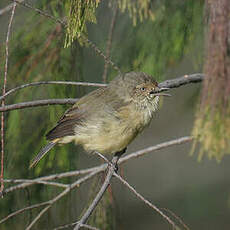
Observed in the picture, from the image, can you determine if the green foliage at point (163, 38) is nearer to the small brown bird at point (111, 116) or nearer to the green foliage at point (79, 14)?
the small brown bird at point (111, 116)

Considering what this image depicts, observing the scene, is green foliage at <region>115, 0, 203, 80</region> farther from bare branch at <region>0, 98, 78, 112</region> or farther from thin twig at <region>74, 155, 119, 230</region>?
thin twig at <region>74, 155, 119, 230</region>

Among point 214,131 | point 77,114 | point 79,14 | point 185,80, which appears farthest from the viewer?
point 77,114

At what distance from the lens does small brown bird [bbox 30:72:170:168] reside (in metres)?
3.08

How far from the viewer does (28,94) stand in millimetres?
2961

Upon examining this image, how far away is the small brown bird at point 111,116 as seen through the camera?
3084mm

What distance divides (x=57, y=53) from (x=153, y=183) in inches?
171

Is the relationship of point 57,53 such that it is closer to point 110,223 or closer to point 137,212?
point 110,223

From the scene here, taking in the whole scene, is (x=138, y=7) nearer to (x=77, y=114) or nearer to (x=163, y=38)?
(x=163, y=38)

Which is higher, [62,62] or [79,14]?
[79,14]

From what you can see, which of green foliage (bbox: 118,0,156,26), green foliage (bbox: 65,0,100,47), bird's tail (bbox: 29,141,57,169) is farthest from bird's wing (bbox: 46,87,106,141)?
green foliage (bbox: 65,0,100,47)

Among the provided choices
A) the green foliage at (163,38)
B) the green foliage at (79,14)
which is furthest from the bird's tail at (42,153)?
the green foliage at (79,14)

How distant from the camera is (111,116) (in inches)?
125

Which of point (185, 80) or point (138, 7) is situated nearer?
point (138, 7)

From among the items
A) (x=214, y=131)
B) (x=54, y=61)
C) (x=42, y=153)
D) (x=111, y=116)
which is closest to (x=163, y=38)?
(x=111, y=116)
